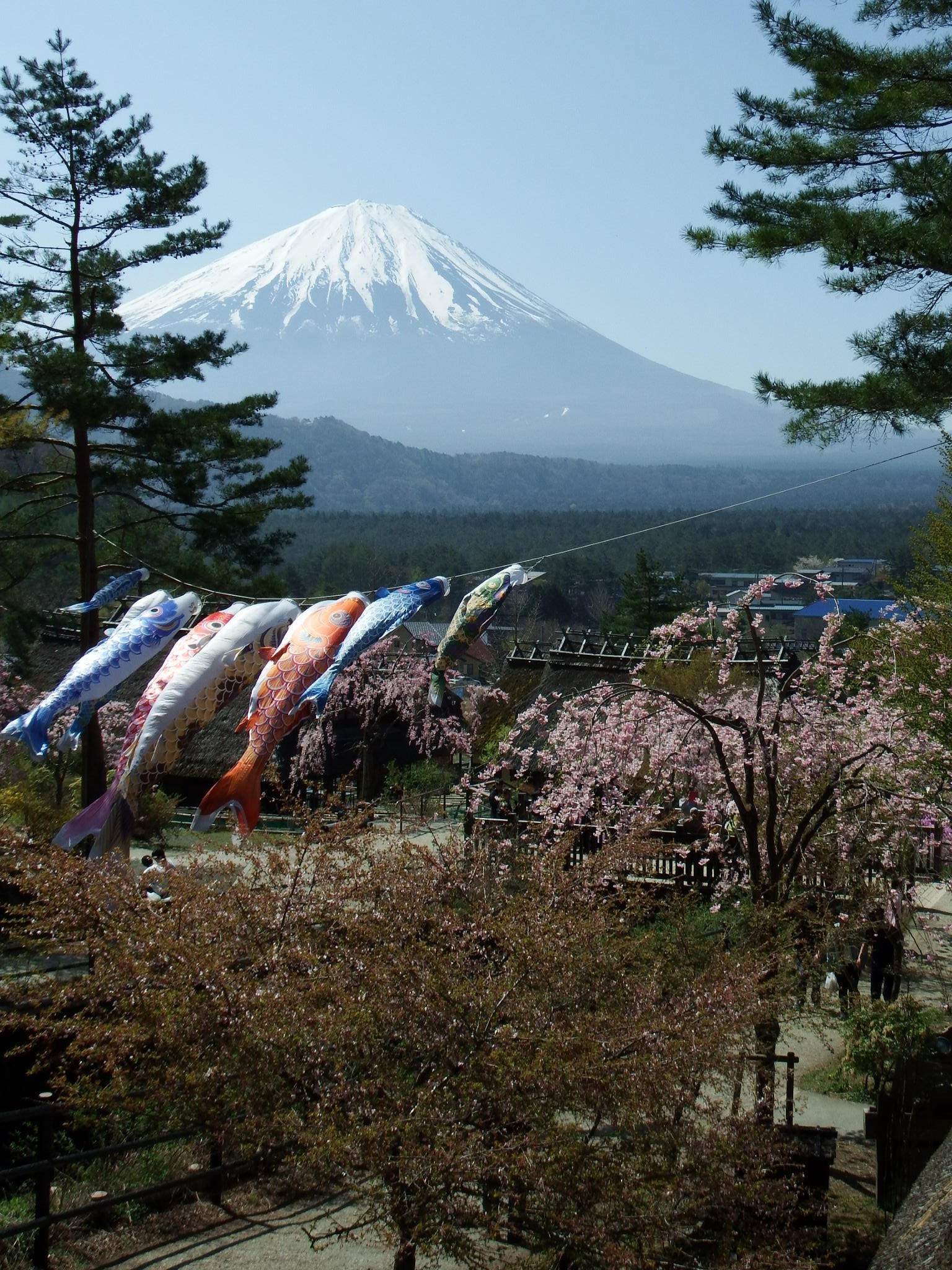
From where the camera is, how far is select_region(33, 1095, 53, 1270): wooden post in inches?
188

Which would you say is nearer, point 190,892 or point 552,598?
point 190,892

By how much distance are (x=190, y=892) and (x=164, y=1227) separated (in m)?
1.60

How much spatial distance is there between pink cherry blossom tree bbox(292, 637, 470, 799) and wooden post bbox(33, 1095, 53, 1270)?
14940mm

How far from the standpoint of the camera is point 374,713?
21297mm

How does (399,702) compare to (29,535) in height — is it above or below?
below

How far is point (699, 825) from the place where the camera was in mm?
13727

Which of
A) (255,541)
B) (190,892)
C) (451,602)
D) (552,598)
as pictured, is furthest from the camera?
(451,602)

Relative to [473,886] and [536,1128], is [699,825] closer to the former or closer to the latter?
[473,886]

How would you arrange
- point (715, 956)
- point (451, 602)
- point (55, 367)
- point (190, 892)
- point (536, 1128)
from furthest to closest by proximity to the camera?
1. point (451, 602)
2. point (55, 367)
3. point (715, 956)
4. point (190, 892)
5. point (536, 1128)

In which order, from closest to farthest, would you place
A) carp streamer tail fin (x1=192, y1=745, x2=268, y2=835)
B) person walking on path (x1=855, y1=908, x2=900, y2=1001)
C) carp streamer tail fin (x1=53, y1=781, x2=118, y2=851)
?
1. carp streamer tail fin (x1=192, y1=745, x2=268, y2=835)
2. carp streamer tail fin (x1=53, y1=781, x2=118, y2=851)
3. person walking on path (x1=855, y1=908, x2=900, y2=1001)

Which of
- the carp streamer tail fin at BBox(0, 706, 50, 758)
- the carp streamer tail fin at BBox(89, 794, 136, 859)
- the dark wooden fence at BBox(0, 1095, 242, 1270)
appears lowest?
the dark wooden fence at BBox(0, 1095, 242, 1270)

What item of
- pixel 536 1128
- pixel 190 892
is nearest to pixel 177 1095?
pixel 190 892

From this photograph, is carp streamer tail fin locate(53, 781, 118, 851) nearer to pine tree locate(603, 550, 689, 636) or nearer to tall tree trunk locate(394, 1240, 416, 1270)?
tall tree trunk locate(394, 1240, 416, 1270)

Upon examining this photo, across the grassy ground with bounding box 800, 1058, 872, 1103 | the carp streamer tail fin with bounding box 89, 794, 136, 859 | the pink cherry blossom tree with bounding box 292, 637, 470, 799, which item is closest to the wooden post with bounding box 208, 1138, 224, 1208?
the carp streamer tail fin with bounding box 89, 794, 136, 859
